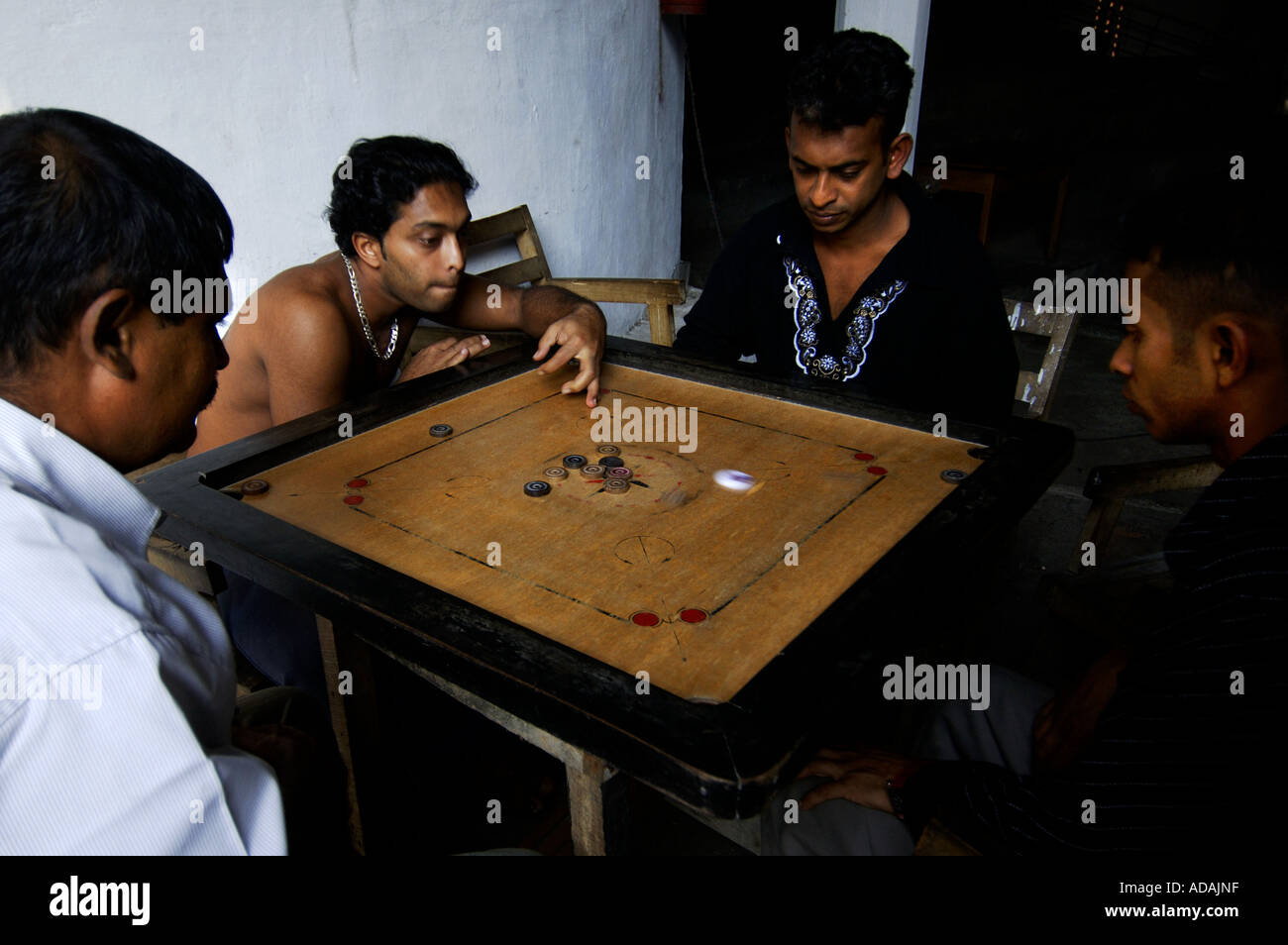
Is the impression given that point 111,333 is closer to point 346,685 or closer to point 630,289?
point 346,685

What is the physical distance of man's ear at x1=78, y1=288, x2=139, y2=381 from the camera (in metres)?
0.99

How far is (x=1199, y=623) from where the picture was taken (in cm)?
118

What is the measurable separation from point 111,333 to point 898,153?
2268 mm

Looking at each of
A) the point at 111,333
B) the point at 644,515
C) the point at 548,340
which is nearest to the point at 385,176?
the point at 548,340

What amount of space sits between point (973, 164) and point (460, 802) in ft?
20.8

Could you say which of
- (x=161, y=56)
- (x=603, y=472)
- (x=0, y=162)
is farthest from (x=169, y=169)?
(x=161, y=56)

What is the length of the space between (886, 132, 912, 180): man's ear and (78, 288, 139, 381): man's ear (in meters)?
2.18

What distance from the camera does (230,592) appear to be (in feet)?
7.68

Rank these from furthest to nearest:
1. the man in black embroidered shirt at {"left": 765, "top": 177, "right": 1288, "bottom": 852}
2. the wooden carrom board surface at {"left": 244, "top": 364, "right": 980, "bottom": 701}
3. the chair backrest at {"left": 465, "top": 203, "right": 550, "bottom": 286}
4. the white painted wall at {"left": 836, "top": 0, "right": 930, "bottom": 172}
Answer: the white painted wall at {"left": 836, "top": 0, "right": 930, "bottom": 172}, the chair backrest at {"left": 465, "top": 203, "right": 550, "bottom": 286}, the wooden carrom board surface at {"left": 244, "top": 364, "right": 980, "bottom": 701}, the man in black embroidered shirt at {"left": 765, "top": 177, "right": 1288, "bottom": 852}

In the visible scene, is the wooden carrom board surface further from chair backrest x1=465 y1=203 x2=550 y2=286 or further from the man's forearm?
chair backrest x1=465 y1=203 x2=550 y2=286

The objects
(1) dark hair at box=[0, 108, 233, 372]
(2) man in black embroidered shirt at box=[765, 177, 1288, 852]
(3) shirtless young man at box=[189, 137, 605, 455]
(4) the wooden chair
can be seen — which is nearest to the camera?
(1) dark hair at box=[0, 108, 233, 372]

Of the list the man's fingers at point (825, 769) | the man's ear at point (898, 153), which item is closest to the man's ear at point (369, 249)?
the man's ear at point (898, 153)

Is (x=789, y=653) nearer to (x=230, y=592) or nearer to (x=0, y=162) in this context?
(x=0, y=162)

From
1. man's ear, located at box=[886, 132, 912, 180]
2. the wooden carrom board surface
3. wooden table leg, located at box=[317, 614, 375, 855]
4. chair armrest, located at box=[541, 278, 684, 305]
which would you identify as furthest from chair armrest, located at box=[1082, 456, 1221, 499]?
wooden table leg, located at box=[317, 614, 375, 855]
